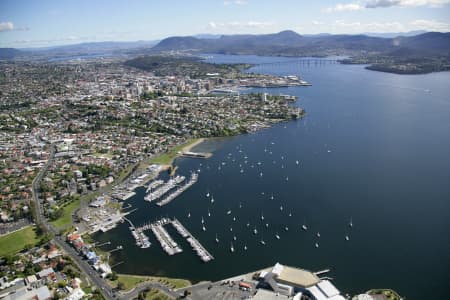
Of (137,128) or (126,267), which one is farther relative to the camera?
(137,128)

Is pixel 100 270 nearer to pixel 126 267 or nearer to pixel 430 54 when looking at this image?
pixel 126 267

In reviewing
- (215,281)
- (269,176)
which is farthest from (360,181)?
(215,281)

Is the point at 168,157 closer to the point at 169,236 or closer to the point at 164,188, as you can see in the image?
the point at 164,188

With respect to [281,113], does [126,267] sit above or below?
below

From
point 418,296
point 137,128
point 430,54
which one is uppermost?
point 430,54

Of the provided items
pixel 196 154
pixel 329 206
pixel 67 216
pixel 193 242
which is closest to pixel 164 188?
pixel 67 216

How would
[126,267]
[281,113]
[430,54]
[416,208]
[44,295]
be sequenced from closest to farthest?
[44,295] → [126,267] → [416,208] → [281,113] → [430,54]

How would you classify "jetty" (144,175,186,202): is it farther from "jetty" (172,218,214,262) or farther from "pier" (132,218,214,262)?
"jetty" (172,218,214,262)

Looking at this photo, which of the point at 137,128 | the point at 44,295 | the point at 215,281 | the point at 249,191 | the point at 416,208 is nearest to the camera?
the point at 44,295

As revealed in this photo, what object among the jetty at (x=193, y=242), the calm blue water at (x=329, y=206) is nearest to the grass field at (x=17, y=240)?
the calm blue water at (x=329, y=206)
